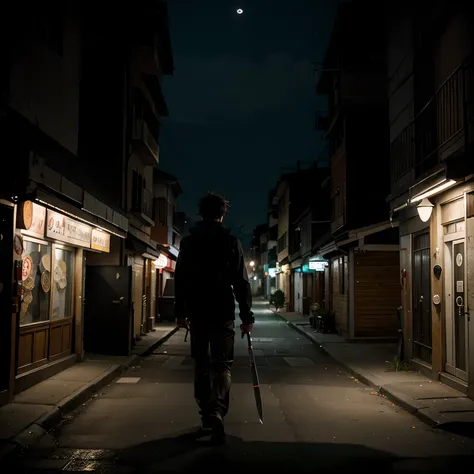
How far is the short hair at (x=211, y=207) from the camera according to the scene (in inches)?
270

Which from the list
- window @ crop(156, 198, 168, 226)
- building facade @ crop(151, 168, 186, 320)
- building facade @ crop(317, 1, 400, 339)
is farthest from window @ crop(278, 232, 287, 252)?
building facade @ crop(317, 1, 400, 339)

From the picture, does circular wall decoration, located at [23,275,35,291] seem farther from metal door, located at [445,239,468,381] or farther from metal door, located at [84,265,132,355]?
metal door, located at [445,239,468,381]

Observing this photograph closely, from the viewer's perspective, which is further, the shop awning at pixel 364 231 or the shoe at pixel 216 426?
the shop awning at pixel 364 231

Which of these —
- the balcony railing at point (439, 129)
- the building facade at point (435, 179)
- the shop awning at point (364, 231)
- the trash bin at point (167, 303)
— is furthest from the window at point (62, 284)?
the trash bin at point (167, 303)

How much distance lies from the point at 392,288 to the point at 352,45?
11.3m

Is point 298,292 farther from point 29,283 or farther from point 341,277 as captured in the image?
point 29,283

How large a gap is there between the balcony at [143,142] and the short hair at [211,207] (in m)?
14.1

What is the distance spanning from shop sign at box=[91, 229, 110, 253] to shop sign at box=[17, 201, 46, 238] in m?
3.23

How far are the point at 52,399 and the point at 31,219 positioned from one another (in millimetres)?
2781

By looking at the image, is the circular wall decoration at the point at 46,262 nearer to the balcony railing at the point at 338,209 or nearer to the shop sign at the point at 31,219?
the shop sign at the point at 31,219

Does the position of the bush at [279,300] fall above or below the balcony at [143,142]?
below

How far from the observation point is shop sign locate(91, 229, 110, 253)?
548 inches

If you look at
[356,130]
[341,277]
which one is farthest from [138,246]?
[356,130]

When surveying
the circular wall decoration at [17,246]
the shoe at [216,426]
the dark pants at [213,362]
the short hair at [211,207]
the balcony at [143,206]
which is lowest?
the shoe at [216,426]
